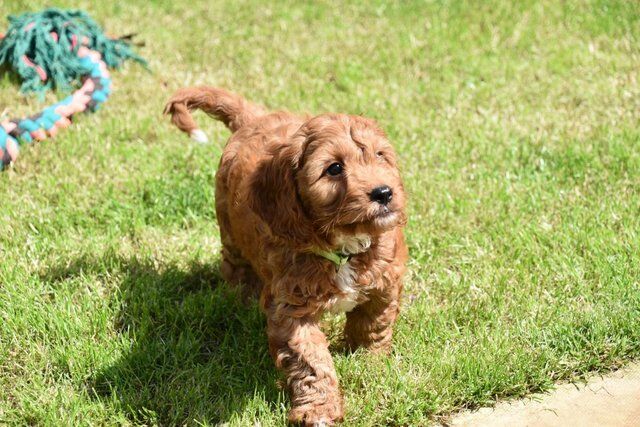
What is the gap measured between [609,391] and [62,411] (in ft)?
8.56

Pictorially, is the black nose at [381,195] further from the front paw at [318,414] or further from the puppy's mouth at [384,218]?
the front paw at [318,414]

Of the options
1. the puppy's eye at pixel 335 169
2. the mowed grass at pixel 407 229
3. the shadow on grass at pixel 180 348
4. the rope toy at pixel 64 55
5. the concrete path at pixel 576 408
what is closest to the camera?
the puppy's eye at pixel 335 169

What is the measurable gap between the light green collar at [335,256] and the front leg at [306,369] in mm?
297

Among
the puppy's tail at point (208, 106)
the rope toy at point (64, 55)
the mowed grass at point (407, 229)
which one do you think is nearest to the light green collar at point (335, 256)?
the mowed grass at point (407, 229)

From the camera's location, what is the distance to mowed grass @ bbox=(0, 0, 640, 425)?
4035 millimetres

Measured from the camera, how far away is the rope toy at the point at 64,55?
6.80 metres

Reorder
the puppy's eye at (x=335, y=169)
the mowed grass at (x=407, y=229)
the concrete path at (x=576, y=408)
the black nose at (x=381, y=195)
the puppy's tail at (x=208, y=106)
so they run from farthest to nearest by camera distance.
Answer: the puppy's tail at (x=208, y=106) < the mowed grass at (x=407, y=229) < the concrete path at (x=576, y=408) < the puppy's eye at (x=335, y=169) < the black nose at (x=381, y=195)

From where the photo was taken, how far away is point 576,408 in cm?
382

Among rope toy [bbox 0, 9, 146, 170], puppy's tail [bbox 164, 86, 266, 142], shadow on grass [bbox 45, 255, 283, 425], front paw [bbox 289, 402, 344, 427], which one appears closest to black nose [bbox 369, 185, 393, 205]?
front paw [bbox 289, 402, 344, 427]

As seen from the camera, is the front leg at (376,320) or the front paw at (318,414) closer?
the front paw at (318,414)

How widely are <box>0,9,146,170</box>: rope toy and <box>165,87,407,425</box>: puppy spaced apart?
3.13m

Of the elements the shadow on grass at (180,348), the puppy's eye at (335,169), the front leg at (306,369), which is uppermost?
the puppy's eye at (335,169)

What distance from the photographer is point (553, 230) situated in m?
5.14

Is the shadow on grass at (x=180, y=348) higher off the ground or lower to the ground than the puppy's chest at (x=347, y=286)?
lower
